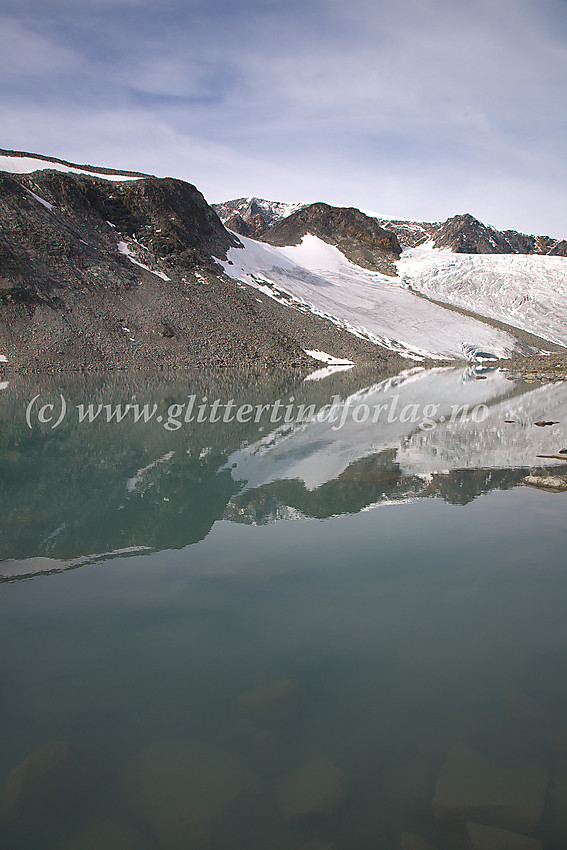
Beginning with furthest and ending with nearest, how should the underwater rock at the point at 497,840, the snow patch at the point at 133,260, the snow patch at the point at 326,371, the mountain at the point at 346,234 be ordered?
the mountain at the point at 346,234
the snow patch at the point at 133,260
the snow patch at the point at 326,371
the underwater rock at the point at 497,840

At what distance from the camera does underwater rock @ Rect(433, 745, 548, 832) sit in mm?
4109

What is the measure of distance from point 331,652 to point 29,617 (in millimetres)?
3855

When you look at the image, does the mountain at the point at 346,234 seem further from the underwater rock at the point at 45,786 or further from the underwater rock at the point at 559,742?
the underwater rock at the point at 45,786

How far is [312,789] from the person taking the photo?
4.41m

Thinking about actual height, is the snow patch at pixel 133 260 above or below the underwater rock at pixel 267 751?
above

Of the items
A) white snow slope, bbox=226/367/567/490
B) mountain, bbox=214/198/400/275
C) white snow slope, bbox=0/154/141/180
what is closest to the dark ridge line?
white snow slope, bbox=0/154/141/180

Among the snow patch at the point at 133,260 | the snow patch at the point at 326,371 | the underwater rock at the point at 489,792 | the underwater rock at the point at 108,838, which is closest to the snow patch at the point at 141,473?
the underwater rock at the point at 108,838

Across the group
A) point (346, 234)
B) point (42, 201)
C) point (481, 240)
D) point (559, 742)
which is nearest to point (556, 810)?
point (559, 742)

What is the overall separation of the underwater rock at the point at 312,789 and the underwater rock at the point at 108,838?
3.33 feet

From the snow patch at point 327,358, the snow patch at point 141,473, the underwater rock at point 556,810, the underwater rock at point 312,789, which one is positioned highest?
the snow patch at point 327,358

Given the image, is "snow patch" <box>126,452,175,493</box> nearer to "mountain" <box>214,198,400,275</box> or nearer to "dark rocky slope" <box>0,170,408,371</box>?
"dark rocky slope" <box>0,170,408,371</box>

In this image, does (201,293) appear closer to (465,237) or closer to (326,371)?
(326,371)

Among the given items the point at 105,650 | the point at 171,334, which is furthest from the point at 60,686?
the point at 171,334

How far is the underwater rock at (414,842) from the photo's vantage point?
388 cm
